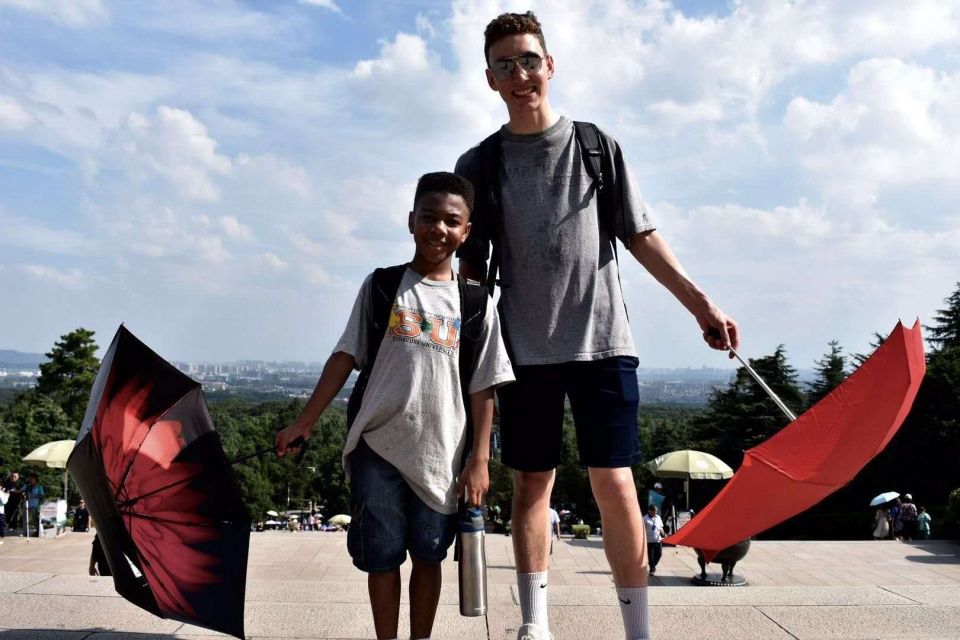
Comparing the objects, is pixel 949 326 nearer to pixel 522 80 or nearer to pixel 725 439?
pixel 725 439

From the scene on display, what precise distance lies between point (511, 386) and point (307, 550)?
43.4 feet

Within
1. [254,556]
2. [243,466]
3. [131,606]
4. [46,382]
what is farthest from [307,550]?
[243,466]

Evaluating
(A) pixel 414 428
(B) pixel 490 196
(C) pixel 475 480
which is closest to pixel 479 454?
(C) pixel 475 480

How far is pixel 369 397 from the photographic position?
9.92 feet

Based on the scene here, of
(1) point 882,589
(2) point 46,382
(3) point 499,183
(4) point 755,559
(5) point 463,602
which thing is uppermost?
(2) point 46,382

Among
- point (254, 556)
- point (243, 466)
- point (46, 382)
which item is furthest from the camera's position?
point (243, 466)

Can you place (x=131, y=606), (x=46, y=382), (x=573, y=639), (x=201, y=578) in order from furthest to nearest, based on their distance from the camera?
(x=46, y=382)
(x=131, y=606)
(x=573, y=639)
(x=201, y=578)

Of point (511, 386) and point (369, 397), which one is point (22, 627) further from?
point (511, 386)

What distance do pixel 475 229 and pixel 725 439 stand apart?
160ft

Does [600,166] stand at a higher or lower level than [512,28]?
lower

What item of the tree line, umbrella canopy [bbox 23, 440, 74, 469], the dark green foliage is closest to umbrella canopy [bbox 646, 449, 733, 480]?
the tree line

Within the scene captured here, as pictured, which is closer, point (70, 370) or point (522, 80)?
point (522, 80)

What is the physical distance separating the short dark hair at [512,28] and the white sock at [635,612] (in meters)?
2.00

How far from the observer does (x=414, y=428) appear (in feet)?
9.71
